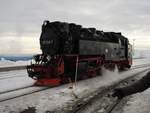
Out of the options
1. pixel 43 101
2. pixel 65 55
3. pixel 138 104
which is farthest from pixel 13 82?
pixel 138 104

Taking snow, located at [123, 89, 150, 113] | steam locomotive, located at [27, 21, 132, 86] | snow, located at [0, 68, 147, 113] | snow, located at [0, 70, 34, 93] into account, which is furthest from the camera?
steam locomotive, located at [27, 21, 132, 86]

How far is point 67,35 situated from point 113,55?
725cm

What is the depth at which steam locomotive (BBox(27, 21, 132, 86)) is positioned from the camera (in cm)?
1670

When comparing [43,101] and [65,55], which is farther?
[65,55]

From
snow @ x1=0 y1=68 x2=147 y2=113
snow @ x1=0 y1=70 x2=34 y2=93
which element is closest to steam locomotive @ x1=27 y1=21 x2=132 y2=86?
snow @ x1=0 y1=70 x2=34 y2=93

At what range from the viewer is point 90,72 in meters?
20.5

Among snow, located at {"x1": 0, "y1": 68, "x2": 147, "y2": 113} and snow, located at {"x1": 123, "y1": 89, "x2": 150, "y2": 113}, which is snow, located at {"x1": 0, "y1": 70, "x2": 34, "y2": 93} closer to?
snow, located at {"x1": 0, "y1": 68, "x2": 147, "y2": 113}

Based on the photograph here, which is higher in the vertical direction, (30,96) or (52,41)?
(52,41)

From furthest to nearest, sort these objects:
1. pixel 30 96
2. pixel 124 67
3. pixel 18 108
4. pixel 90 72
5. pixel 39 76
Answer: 1. pixel 124 67
2. pixel 90 72
3. pixel 39 76
4. pixel 30 96
5. pixel 18 108

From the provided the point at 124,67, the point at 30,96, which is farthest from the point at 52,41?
the point at 124,67

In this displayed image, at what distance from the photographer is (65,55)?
17203mm

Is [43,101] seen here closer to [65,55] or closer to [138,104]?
[138,104]

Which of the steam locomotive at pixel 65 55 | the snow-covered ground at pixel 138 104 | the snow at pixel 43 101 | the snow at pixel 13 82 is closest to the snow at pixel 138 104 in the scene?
the snow-covered ground at pixel 138 104

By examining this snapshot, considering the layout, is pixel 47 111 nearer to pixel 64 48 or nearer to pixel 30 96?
pixel 30 96
